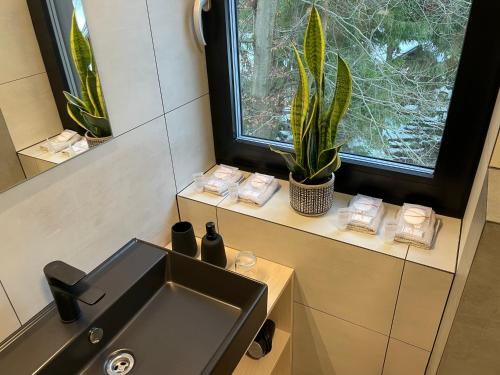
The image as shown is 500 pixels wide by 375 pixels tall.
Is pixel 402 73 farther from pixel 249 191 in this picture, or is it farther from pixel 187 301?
pixel 187 301

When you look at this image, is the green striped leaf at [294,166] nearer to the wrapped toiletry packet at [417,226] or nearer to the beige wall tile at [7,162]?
the wrapped toiletry packet at [417,226]

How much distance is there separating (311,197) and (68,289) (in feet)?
2.40

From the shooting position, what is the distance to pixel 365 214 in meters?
1.25

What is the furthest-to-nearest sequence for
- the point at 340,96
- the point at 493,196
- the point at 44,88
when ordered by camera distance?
the point at 340,96 → the point at 44,88 → the point at 493,196

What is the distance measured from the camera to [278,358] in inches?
55.4

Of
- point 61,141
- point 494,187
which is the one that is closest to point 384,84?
point 494,187

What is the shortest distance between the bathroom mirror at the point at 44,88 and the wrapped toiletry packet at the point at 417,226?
92 cm

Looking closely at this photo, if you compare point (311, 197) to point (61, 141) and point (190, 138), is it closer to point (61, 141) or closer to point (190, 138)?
point (190, 138)

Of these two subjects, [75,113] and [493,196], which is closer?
[493,196]

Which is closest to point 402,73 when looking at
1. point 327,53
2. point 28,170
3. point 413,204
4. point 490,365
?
point 327,53

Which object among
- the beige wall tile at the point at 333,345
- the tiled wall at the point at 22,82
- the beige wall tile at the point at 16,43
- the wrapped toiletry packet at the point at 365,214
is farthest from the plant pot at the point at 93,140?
the beige wall tile at the point at 333,345

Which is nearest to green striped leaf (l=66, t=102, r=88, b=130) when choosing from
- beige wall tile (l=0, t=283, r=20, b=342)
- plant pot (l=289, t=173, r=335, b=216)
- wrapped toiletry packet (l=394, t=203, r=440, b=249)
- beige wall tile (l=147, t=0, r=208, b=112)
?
beige wall tile (l=147, t=0, r=208, b=112)

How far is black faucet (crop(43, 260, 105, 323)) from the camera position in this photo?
34.7 inches

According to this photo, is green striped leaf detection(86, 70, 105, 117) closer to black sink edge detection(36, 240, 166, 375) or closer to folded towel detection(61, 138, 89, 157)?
folded towel detection(61, 138, 89, 157)
